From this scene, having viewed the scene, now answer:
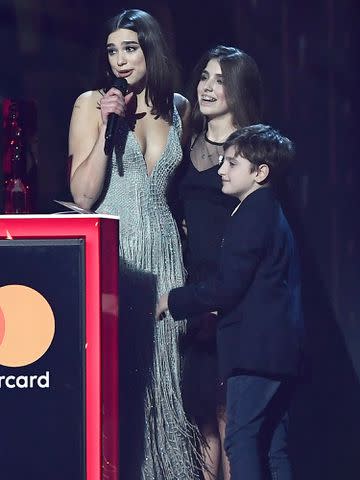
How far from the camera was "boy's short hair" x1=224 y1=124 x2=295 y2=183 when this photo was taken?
239cm

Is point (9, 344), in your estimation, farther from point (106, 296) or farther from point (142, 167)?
point (142, 167)

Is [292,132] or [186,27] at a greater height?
[186,27]

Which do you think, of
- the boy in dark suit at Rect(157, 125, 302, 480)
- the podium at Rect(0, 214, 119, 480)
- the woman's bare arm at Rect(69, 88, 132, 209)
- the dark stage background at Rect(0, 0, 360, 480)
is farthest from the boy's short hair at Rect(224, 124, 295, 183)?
the podium at Rect(0, 214, 119, 480)

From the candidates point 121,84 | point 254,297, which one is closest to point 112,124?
point 121,84

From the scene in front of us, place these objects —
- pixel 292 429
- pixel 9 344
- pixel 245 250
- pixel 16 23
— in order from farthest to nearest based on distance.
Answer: pixel 292 429, pixel 16 23, pixel 245 250, pixel 9 344

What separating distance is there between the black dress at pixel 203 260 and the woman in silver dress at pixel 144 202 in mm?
53

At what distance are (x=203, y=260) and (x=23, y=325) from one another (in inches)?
29.9

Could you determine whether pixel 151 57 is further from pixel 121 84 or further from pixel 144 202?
pixel 144 202

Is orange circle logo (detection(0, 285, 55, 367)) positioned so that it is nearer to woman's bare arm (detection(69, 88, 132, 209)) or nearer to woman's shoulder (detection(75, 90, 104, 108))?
woman's bare arm (detection(69, 88, 132, 209))

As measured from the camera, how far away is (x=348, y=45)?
116 inches

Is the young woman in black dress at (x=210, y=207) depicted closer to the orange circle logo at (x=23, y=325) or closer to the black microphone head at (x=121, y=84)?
the black microphone head at (x=121, y=84)

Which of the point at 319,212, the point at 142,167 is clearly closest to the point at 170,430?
the point at 142,167

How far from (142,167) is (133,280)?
28 cm

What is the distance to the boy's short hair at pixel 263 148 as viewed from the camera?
239 centimetres
